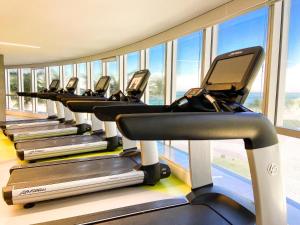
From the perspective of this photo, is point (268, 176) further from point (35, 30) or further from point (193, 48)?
point (35, 30)

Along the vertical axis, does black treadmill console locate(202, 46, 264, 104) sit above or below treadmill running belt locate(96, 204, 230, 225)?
above

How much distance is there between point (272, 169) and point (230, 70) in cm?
85

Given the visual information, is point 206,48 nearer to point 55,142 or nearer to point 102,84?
point 102,84

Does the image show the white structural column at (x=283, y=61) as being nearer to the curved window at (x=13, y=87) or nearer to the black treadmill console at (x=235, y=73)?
the black treadmill console at (x=235, y=73)

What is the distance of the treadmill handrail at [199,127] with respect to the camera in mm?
865

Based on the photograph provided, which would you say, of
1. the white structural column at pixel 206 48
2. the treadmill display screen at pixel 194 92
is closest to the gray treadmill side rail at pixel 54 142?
the white structural column at pixel 206 48

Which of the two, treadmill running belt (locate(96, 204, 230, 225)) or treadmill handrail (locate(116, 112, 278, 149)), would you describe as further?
treadmill running belt (locate(96, 204, 230, 225))

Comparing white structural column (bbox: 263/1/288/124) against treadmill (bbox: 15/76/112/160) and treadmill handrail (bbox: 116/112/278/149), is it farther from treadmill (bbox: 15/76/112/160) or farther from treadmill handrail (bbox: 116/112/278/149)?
treadmill (bbox: 15/76/112/160)

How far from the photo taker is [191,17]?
3.80 m

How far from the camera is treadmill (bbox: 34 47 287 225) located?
0.93 meters

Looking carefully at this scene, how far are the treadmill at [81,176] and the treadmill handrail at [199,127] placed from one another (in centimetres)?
152

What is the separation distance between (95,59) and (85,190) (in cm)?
602

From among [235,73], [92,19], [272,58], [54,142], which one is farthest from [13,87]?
[235,73]

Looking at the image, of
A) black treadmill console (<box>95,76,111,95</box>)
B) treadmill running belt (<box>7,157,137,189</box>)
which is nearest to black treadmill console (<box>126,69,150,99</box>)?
treadmill running belt (<box>7,157,137,189</box>)
